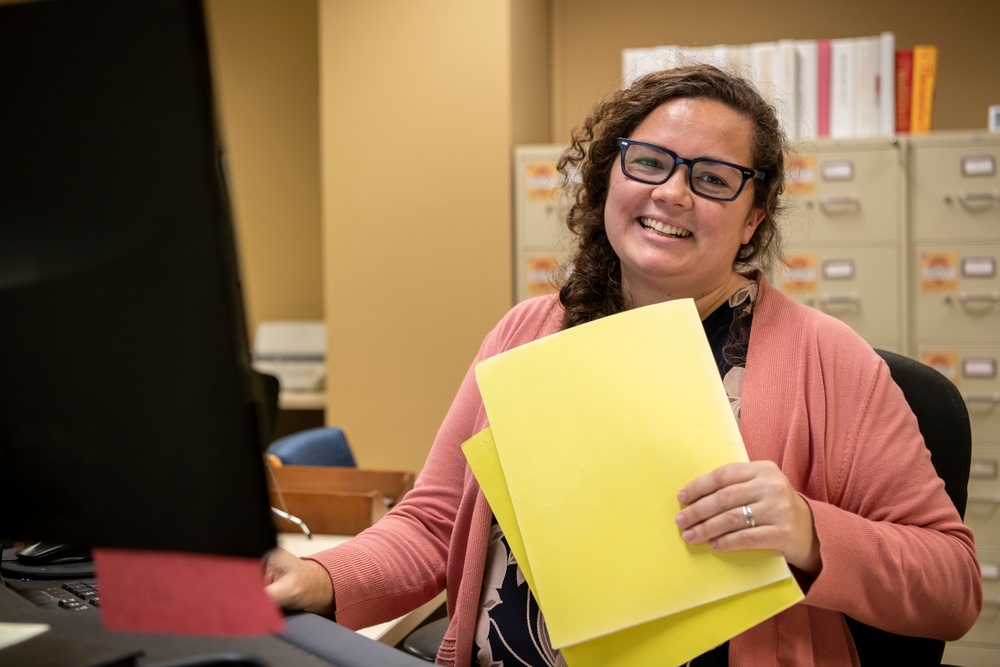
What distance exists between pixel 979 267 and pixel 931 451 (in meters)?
2.18

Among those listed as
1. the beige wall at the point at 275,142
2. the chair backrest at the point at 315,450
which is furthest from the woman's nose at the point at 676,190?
the beige wall at the point at 275,142

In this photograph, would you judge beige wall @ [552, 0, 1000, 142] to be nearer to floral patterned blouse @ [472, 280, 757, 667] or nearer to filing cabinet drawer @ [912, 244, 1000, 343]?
filing cabinet drawer @ [912, 244, 1000, 343]

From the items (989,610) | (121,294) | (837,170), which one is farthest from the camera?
(837,170)

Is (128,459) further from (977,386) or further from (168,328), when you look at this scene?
(977,386)

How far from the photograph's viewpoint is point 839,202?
3.16 metres

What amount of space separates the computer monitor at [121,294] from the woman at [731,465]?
1.39 feet

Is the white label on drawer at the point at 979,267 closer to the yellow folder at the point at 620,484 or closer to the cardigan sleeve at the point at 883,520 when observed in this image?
the cardigan sleeve at the point at 883,520

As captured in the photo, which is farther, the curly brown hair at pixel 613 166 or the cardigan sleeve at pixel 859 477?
the curly brown hair at pixel 613 166

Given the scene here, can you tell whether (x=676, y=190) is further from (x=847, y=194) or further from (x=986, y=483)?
(x=986, y=483)

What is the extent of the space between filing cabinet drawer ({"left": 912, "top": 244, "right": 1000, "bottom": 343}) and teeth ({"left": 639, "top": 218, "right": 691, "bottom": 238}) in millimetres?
2195

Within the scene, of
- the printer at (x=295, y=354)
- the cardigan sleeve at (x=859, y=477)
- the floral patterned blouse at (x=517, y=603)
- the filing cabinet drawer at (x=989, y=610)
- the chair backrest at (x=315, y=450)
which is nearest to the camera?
the cardigan sleeve at (x=859, y=477)

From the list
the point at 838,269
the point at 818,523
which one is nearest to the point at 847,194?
the point at 838,269

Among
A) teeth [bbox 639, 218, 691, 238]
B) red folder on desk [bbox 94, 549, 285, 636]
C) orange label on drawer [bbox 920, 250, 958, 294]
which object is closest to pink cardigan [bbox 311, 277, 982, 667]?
teeth [bbox 639, 218, 691, 238]

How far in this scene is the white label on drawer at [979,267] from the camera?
10.1ft
